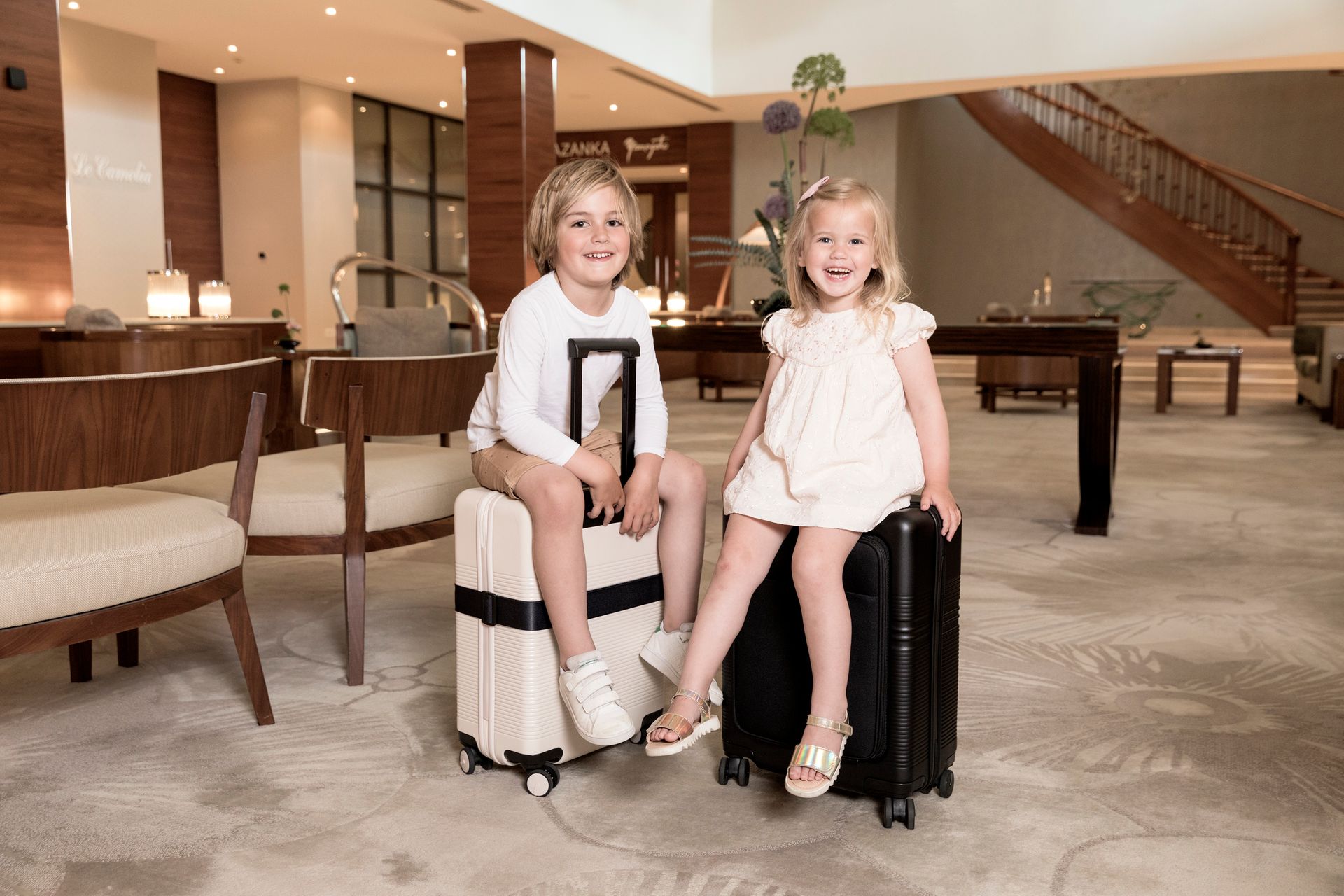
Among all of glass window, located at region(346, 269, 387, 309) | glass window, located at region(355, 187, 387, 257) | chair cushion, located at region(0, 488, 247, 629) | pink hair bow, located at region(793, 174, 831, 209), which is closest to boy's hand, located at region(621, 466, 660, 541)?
pink hair bow, located at region(793, 174, 831, 209)

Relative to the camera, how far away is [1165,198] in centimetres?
1424

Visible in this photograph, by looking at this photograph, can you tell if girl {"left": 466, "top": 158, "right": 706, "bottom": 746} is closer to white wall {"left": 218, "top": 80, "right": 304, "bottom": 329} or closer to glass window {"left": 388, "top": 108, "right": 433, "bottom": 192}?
white wall {"left": 218, "top": 80, "right": 304, "bottom": 329}

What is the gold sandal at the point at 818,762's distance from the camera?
158 cm

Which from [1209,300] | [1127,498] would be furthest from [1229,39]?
[1127,498]

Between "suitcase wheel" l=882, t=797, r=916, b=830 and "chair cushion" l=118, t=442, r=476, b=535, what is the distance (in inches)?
45.2

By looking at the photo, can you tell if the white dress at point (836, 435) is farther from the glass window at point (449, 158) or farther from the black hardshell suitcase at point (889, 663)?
the glass window at point (449, 158)

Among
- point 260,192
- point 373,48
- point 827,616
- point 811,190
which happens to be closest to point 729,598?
point 827,616

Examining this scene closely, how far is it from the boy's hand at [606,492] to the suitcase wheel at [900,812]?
0.64m

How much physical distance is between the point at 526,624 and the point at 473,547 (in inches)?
6.5

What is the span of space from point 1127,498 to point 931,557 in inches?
136

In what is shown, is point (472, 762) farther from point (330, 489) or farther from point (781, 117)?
point (781, 117)

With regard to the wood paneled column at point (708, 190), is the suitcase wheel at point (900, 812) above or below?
below

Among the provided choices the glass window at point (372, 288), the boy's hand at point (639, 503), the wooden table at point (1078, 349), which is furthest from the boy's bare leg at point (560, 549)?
the glass window at point (372, 288)

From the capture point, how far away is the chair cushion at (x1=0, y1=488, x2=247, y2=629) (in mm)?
1677
